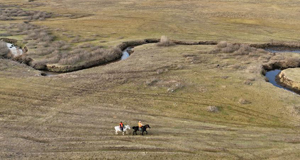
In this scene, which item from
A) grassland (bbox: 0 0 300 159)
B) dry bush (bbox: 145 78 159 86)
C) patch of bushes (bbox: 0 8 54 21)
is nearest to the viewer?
grassland (bbox: 0 0 300 159)

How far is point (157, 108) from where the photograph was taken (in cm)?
3953

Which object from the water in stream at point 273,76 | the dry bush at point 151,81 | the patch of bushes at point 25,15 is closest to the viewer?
the dry bush at point 151,81

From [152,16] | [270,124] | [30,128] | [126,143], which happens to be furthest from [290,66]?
[152,16]

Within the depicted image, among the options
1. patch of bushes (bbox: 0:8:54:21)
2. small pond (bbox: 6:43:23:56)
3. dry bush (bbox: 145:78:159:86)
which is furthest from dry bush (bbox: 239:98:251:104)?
patch of bushes (bbox: 0:8:54:21)

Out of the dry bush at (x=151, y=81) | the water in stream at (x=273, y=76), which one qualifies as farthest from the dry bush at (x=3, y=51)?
Answer: the water in stream at (x=273, y=76)

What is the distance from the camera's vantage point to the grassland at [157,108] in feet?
92.3

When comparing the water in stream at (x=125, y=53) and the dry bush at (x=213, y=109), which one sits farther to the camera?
the water in stream at (x=125, y=53)

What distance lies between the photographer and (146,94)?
44062mm

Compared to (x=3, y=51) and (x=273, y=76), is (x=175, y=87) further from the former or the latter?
(x=3, y=51)

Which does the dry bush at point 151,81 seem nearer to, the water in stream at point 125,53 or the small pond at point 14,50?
the water in stream at point 125,53

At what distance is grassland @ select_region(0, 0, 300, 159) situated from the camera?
28.1m

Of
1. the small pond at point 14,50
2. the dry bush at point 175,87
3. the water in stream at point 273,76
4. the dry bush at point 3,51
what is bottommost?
the water in stream at point 273,76

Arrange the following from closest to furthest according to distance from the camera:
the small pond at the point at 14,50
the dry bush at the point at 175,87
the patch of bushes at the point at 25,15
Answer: the dry bush at the point at 175,87
the small pond at the point at 14,50
the patch of bushes at the point at 25,15

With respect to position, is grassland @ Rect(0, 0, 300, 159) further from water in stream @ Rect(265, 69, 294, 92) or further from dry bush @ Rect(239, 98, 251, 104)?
water in stream @ Rect(265, 69, 294, 92)
